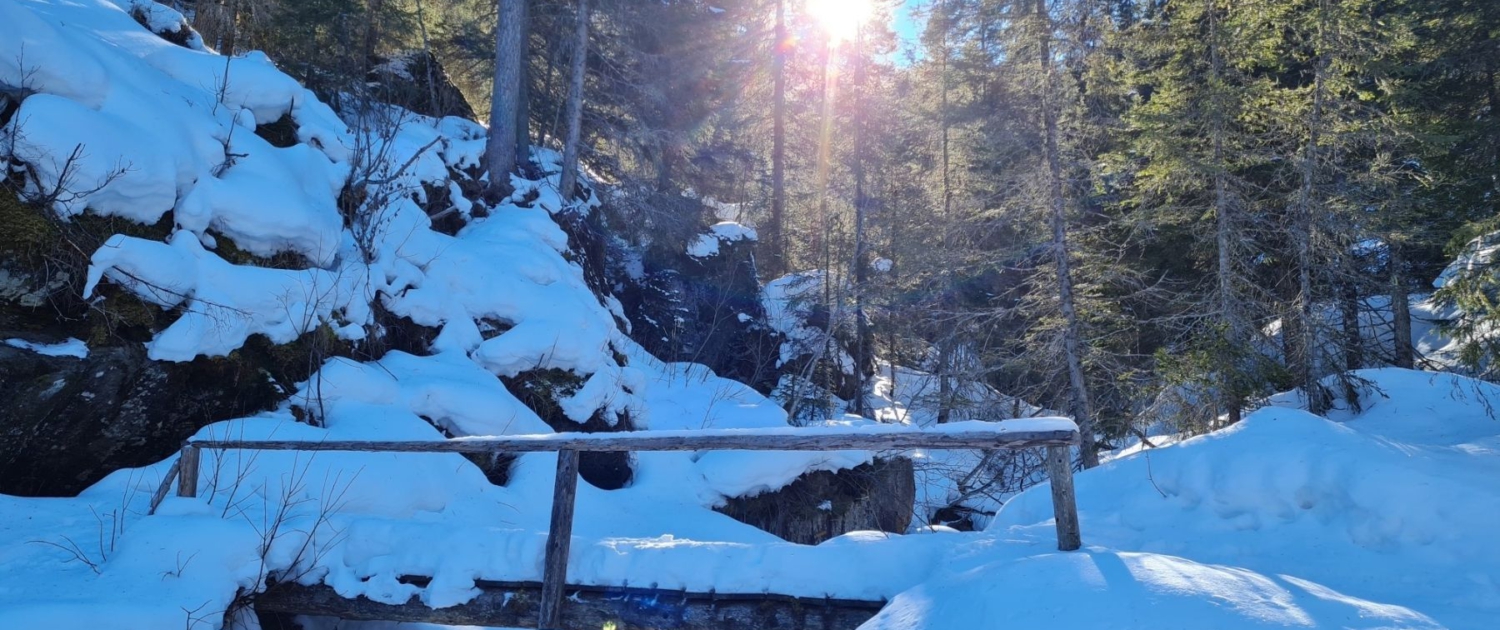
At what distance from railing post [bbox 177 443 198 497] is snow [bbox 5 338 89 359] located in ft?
4.49

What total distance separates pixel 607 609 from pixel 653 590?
0.95 feet

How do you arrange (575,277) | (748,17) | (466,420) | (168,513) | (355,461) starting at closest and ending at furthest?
(168,513) → (355,461) → (466,420) → (575,277) → (748,17)

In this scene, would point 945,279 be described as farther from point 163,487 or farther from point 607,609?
point 163,487

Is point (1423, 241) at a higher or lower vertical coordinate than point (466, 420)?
higher

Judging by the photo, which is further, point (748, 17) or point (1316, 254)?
point (748, 17)

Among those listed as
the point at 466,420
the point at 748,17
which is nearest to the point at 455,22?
the point at 748,17

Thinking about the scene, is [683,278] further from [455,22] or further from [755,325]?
[455,22]

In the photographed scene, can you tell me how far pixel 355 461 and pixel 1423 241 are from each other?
51.3 feet

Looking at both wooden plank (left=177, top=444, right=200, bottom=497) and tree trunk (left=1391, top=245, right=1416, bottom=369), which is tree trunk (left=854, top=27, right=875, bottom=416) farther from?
wooden plank (left=177, top=444, right=200, bottom=497)

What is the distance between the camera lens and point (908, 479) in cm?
1224

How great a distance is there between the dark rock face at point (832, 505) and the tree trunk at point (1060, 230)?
3535mm

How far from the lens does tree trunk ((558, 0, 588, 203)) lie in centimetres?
1507

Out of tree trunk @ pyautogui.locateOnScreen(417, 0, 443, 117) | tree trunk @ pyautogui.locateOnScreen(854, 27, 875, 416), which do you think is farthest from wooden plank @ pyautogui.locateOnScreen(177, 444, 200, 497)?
tree trunk @ pyautogui.locateOnScreen(854, 27, 875, 416)

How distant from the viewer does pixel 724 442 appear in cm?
428
